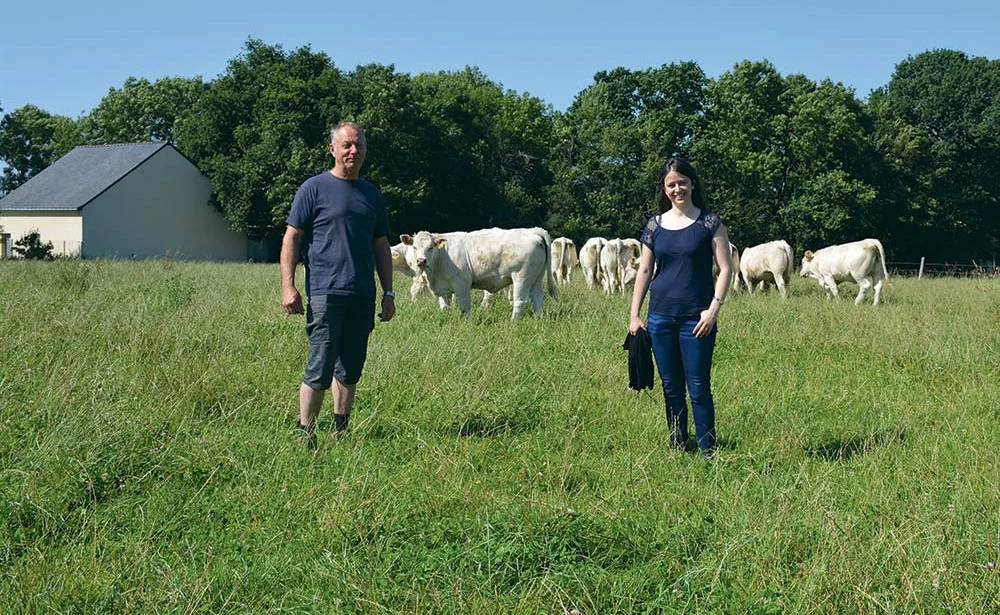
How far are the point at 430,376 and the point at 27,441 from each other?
3.26 metres

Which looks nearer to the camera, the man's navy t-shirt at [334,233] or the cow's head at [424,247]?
the man's navy t-shirt at [334,233]

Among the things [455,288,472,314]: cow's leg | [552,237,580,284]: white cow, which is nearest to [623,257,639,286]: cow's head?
[552,237,580,284]: white cow

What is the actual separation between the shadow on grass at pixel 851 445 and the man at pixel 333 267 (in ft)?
9.93

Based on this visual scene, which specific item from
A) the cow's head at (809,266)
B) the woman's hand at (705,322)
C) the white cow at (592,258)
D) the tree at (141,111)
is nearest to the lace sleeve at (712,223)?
the woman's hand at (705,322)

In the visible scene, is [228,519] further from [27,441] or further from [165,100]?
[165,100]

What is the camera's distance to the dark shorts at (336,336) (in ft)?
17.1

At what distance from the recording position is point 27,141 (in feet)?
191

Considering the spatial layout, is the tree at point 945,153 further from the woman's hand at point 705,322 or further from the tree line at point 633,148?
the woman's hand at point 705,322

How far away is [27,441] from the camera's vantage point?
459cm

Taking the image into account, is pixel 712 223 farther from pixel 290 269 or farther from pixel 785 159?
pixel 785 159

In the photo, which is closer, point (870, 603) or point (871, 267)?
point (870, 603)

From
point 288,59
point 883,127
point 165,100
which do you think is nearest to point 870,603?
point 288,59

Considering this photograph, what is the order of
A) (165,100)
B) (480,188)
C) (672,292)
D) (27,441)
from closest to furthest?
(27,441), (672,292), (480,188), (165,100)

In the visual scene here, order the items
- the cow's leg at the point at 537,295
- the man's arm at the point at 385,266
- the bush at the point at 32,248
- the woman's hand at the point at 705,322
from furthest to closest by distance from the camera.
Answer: the bush at the point at 32,248
the cow's leg at the point at 537,295
the man's arm at the point at 385,266
the woman's hand at the point at 705,322
